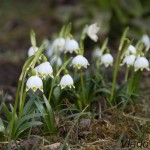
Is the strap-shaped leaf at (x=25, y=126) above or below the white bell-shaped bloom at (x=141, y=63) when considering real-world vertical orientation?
below

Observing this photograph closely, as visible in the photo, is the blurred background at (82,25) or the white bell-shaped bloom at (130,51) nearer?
the white bell-shaped bloom at (130,51)

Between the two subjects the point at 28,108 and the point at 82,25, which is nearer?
the point at 28,108

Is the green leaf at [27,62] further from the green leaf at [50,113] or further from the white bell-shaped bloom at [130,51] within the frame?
the white bell-shaped bloom at [130,51]

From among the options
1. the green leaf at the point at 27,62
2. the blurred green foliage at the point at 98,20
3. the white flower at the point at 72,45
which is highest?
the blurred green foliage at the point at 98,20

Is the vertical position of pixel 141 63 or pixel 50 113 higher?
pixel 141 63

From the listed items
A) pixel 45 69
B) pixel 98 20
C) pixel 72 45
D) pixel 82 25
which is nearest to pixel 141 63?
pixel 72 45

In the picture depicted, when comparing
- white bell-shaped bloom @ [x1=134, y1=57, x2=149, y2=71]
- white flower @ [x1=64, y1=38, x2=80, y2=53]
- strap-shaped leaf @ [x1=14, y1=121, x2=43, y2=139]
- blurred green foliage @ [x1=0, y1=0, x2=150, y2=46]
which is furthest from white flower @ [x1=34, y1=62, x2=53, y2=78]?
blurred green foliage @ [x1=0, y1=0, x2=150, y2=46]

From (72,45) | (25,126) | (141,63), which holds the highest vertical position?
(72,45)

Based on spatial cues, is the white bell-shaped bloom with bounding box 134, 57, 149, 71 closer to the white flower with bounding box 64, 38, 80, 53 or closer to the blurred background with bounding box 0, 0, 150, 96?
the white flower with bounding box 64, 38, 80, 53

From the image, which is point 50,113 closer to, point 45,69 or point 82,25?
point 45,69

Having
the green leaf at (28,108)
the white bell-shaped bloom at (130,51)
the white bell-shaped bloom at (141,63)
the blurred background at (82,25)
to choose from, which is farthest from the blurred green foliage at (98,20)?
the green leaf at (28,108)

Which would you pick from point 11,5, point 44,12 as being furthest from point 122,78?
point 11,5
